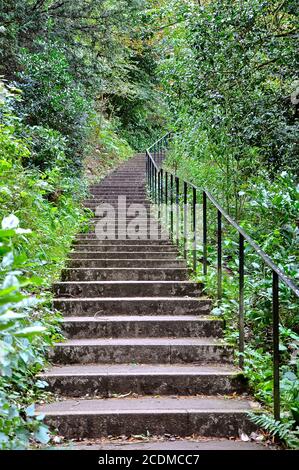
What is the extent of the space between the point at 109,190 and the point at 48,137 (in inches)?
140

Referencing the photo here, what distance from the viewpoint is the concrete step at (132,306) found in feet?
14.5

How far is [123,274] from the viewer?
5297 mm

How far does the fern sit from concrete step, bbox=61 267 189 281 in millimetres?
2624

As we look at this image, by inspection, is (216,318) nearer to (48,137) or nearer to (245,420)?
(245,420)

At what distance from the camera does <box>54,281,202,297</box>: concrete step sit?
4801 mm

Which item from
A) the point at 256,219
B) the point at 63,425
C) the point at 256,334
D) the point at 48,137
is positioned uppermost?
the point at 48,137

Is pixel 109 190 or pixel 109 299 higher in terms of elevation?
pixel 109 190

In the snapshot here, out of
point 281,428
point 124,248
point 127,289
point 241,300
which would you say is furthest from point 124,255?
point 281,428

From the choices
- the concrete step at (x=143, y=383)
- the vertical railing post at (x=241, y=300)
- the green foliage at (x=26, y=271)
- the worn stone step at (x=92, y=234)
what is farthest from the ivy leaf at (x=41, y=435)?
the worn stone step at (x=92, y=234)

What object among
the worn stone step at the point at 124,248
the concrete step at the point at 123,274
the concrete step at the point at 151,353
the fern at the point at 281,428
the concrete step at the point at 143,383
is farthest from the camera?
the worn stone step at the point at 124,248

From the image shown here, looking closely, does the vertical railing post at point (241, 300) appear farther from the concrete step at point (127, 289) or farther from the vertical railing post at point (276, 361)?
the concrete step at point (127, 289)

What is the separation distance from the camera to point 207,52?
6.14m

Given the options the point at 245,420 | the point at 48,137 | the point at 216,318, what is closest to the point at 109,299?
the point at 216,318

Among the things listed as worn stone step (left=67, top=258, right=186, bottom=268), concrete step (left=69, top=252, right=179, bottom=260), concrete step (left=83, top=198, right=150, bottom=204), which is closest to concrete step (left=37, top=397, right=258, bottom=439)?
worn stone step (left=67, top=258, right=186, bottom=268)
